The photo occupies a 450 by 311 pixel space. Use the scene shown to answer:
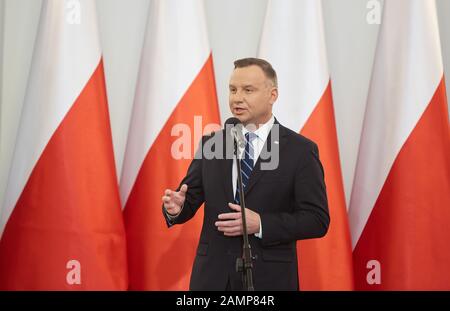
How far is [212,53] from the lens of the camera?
379cm

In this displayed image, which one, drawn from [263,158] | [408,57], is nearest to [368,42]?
[408,57]

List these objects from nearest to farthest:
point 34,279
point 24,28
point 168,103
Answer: point 34,279 → point 168,103 → point 24,28

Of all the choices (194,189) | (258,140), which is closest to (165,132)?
(194,189)

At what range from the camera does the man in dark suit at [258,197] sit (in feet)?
7.25

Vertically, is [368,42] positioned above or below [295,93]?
above

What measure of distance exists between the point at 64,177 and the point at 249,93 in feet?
4.26

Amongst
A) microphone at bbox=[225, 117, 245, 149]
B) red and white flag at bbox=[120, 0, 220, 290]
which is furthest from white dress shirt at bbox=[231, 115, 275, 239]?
red and white flag at bbox=[120, 0, 220, 290]

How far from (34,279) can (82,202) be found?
45 cm

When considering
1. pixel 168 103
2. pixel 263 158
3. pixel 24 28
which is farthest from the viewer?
pixel 24 28

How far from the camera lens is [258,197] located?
228cm

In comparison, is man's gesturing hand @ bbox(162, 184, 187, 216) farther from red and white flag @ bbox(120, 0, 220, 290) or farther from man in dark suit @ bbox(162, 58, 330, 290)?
red and white flag @ bbox(120, 0, 220, 290)

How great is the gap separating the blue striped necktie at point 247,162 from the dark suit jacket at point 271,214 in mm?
24

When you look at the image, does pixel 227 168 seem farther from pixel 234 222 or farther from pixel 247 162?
pixel 234 222

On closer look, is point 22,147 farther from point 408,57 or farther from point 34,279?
point 408,57
